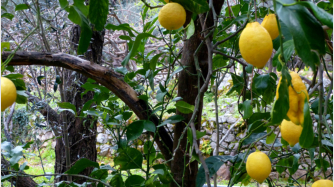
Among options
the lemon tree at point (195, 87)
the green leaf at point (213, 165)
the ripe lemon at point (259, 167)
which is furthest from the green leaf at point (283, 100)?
the green leaf at point (213, 165)

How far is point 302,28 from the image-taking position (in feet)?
0.63

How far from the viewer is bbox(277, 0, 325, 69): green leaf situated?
191mm

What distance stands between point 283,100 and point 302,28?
94 mm

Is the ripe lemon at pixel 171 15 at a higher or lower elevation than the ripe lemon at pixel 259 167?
higher

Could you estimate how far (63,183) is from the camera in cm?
70

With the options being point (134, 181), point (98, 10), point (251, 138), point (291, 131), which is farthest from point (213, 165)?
point (98, 10)

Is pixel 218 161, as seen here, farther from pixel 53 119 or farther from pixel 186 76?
pixel 53 119

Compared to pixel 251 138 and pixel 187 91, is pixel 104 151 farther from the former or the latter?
pixel 251 138

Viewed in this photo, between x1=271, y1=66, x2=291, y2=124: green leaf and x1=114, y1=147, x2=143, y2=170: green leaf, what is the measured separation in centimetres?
53

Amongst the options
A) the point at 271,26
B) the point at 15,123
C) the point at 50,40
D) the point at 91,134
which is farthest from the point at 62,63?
the point at 15,123

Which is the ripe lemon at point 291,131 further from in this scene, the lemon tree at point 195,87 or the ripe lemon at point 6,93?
the ripe lemon at point 6,93

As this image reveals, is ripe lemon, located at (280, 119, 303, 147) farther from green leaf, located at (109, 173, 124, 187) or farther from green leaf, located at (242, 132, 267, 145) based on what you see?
green leaf, located at (109, 173, 124, 187)

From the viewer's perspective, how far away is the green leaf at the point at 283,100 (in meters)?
0.26

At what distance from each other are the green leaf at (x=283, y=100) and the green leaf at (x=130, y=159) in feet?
1.73
